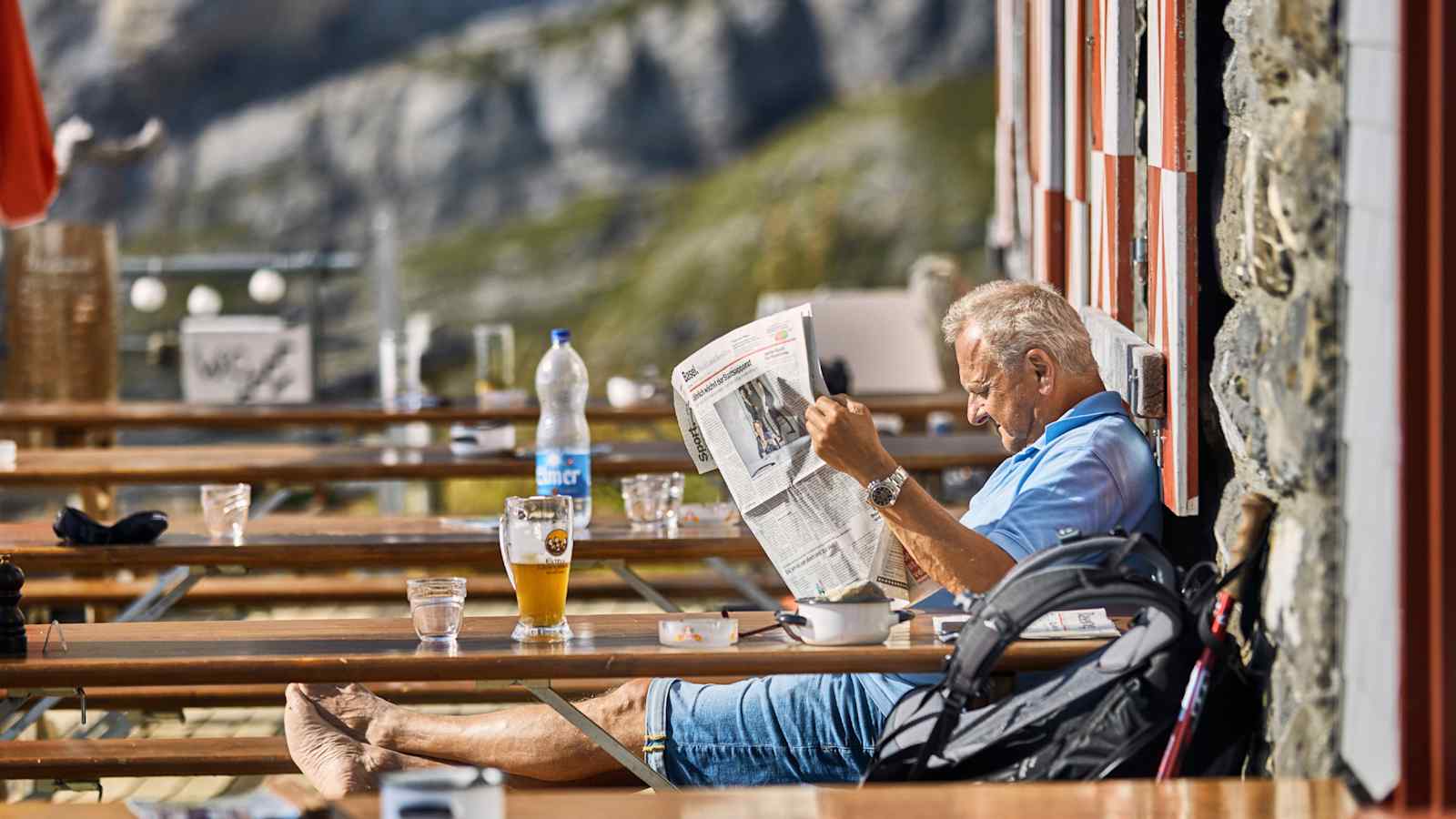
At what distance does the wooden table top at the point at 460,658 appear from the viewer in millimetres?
2312

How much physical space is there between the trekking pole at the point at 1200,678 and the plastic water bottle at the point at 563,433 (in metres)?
1.67

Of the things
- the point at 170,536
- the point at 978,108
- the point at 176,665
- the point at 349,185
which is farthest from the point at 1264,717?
the point at 349,185

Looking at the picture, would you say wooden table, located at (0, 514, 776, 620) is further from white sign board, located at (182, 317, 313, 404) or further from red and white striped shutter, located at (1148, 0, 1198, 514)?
Answer: white sign board, located at (182, 317, 313, 404)

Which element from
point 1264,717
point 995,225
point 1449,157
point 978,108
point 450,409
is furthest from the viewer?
point 978,108

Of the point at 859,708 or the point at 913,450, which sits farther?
the point at 913,450

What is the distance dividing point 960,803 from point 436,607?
89cm

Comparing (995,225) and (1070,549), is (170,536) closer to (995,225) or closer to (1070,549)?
(1070,549)

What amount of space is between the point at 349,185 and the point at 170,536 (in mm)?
17060

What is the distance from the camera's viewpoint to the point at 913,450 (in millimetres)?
4441

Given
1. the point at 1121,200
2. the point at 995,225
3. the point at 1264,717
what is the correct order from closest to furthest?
the point at 1264,717, the point at 1121,200, the point at 995,225

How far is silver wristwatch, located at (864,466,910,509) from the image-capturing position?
2670mm

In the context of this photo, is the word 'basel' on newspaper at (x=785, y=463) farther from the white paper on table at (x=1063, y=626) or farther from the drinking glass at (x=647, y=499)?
the drinking glass at (x=647, y=499)

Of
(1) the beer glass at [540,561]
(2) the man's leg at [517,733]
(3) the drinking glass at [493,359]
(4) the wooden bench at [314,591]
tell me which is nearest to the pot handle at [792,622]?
(1) the beer glass at [540,561]

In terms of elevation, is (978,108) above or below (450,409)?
above
